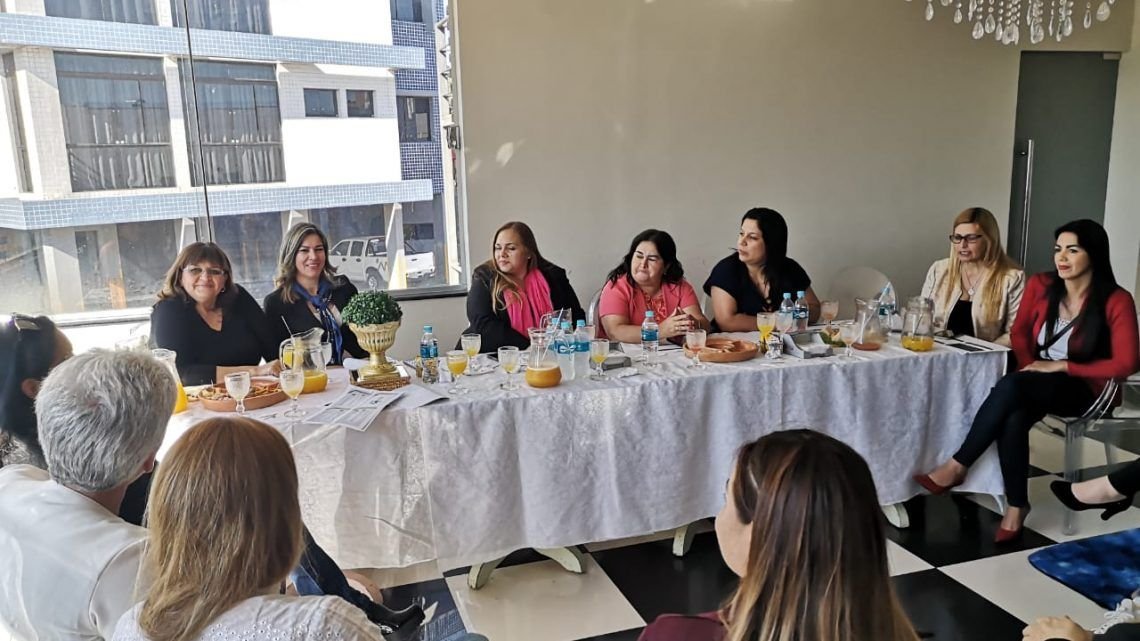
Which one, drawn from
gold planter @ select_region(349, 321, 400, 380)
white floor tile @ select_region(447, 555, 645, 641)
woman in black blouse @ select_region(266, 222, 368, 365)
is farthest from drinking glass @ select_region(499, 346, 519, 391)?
woman in black blouse @ select_region(266, 222, 368, 365)

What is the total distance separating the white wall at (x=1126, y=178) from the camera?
493cm

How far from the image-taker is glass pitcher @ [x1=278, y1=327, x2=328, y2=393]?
7.86ft

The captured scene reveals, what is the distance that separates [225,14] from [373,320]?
2142 millimetres

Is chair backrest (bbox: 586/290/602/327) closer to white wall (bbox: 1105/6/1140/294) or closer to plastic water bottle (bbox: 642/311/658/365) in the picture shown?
plastic water bottle (bbox: 642/311/658/365)

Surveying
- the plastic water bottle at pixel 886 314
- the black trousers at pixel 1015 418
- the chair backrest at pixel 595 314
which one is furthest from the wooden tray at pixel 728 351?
the black trousers at pixel 1015 418

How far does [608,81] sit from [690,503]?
2.37 metres

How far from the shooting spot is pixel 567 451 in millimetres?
2463

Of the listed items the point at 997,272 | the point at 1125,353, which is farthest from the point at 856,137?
the point at 1125,353

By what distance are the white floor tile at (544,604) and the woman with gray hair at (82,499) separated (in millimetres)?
1257

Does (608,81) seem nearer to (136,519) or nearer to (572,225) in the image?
(572,225)

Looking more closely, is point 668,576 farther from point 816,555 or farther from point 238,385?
point 816,555

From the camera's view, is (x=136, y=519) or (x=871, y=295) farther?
(x=871, y=295)

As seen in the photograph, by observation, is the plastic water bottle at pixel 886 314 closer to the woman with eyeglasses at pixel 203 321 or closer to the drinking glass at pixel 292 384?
the drinking glass at pixel 292 384

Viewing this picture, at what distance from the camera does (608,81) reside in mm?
4109
